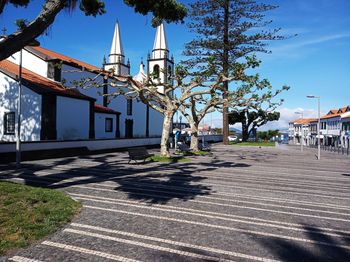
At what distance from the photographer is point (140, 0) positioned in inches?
443

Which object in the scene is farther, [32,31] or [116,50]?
[116,50]

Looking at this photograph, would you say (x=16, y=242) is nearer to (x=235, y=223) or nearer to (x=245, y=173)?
(x=235, y=223)

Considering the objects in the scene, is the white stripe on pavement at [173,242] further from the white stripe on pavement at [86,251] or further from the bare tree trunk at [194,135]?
the bare tree trunk at [194,135]

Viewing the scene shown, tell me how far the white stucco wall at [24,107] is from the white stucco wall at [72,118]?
1.64 metres

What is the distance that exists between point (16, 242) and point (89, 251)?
1.35 metres

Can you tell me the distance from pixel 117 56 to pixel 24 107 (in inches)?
1211

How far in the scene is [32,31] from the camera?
761 cm

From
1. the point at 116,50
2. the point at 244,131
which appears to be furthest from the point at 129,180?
the point at 244,131

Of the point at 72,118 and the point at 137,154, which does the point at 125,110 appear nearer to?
the point at 72,118

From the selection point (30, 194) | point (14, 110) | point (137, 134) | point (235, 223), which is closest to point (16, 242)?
point (30, 194)

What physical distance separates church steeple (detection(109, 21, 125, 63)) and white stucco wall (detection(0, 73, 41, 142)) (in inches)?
1176

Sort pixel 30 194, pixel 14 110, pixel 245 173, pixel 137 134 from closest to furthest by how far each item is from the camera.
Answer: pixel 30 194 < pixel 245 173 < pixel 14 110 < pixel 137 134

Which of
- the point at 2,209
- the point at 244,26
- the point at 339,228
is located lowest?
the point at 339,228

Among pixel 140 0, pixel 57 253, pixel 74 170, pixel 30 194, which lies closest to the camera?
pixel 57 253
